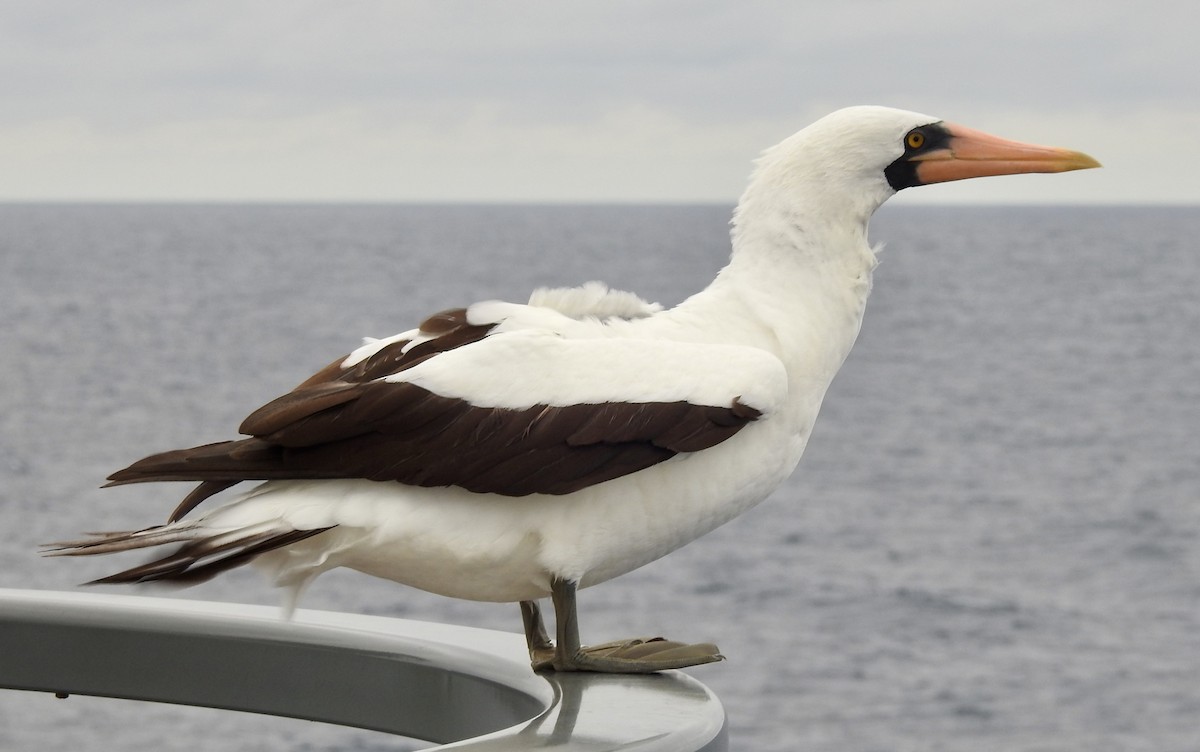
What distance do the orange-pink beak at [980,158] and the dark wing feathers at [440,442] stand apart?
0.69 metres

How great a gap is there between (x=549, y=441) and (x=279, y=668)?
1.90 feet

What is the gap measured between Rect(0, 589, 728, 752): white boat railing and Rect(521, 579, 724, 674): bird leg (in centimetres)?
5

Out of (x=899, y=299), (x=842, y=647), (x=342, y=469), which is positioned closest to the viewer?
(x=342, y=469)

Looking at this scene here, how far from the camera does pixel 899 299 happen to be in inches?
2968

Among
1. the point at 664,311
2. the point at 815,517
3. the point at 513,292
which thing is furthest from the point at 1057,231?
the point at 664,311

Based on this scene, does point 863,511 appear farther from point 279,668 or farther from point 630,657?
point 279,668

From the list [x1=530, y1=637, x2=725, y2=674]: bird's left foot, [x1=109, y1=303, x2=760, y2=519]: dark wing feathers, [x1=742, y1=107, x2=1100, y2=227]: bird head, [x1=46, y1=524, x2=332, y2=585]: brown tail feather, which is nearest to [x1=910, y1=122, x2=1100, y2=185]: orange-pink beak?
[x1=742, y1=107, x2=1100, y2=227]: bird head

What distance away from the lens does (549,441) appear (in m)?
2.57

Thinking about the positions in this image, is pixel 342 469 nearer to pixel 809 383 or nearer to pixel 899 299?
pixel 809 383

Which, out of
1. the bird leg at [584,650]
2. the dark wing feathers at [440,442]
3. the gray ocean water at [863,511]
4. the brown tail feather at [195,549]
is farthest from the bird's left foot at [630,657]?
the gray ocean water at [863,511]

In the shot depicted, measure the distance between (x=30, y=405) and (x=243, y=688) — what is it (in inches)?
1545

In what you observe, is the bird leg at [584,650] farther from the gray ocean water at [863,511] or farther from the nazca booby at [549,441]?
the gray ocean water at [863,511]

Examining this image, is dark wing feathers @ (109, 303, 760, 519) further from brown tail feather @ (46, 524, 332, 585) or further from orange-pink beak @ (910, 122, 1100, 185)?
orange-pink beak @ (910, 122, 1100, 185)

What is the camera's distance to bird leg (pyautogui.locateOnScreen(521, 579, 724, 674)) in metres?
2.71
